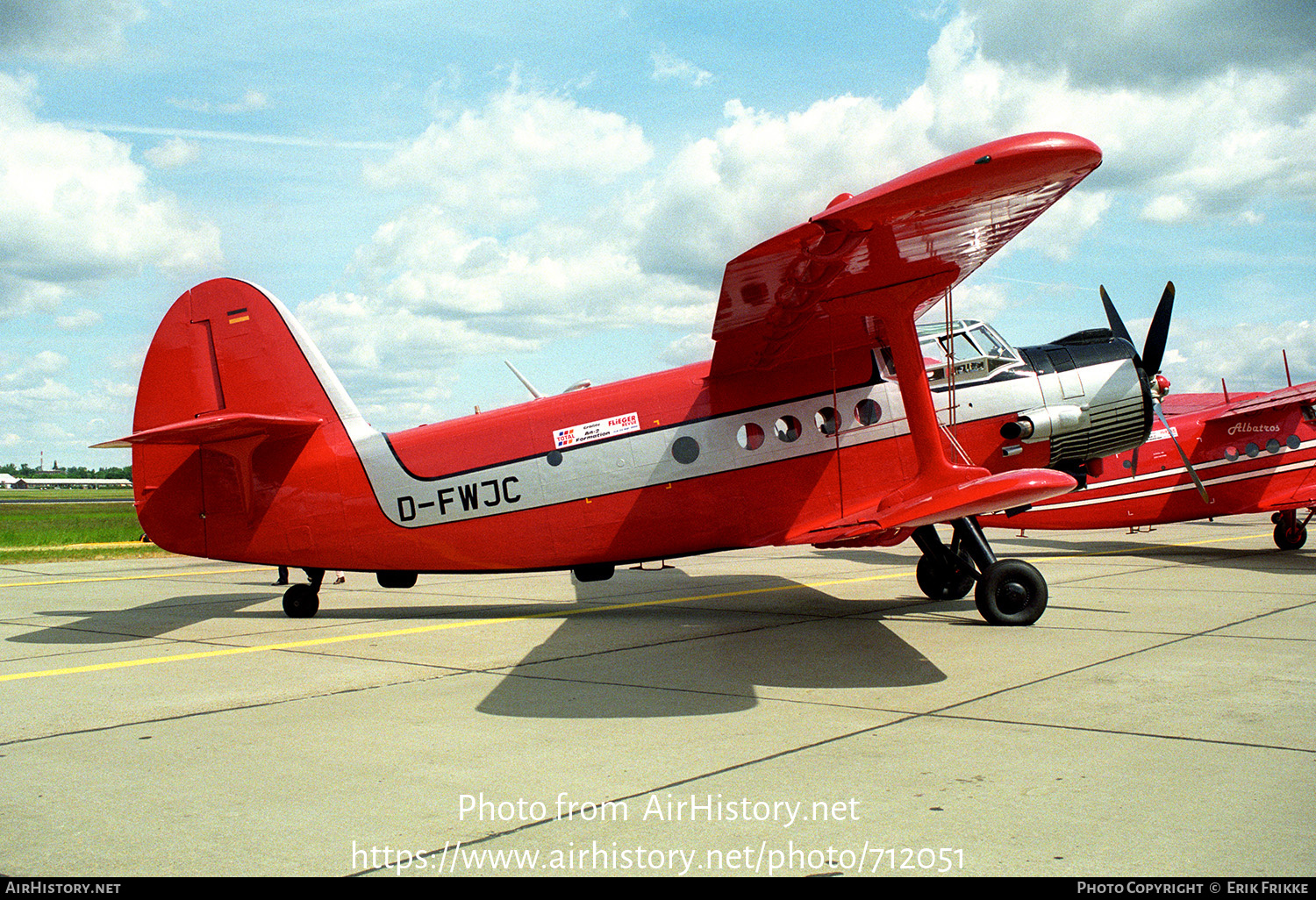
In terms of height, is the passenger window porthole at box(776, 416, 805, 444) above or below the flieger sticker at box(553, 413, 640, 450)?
below

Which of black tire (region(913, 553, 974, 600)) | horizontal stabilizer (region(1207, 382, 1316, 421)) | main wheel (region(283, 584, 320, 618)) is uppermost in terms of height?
horizontal stabilizer (region(1207, 382, 1316, 421))

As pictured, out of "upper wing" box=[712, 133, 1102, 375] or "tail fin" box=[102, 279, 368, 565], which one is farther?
"tail fin" box=[102, 279, 368, 565]

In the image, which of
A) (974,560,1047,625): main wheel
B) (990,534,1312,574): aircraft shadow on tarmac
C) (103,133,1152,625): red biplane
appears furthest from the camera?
(990,534,1312,574): aircraft shadow on tarmac

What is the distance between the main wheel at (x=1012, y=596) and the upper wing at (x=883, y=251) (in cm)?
280

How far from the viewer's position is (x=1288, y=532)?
18.6 metres

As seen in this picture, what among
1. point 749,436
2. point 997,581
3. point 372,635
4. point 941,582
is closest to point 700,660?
point 749,436

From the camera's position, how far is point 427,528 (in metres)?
10.7

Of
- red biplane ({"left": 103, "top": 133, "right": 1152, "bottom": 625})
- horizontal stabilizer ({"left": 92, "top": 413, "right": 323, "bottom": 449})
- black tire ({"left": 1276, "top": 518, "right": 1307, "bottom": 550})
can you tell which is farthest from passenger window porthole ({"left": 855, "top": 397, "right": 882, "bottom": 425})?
black tire ({"left": 1276, "top": 518, "right": 1307, "bottom": 550})

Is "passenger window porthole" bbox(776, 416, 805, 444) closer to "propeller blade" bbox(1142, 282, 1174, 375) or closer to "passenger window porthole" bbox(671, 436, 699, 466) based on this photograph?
"passenger window porthole" bbox(671, 436, 699, 466)

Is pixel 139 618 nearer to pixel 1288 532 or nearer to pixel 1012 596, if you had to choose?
pixel 1012 596

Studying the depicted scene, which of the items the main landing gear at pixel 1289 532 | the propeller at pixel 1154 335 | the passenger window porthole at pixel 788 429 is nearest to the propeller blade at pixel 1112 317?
the propeller at pixel 1154 335

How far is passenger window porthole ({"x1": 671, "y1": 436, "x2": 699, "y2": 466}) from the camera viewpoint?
1034 centimetres

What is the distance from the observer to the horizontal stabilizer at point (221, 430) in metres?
9.99

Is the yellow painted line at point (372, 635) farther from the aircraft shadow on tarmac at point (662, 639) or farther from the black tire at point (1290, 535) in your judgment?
the black tire at point (1290, 535)
